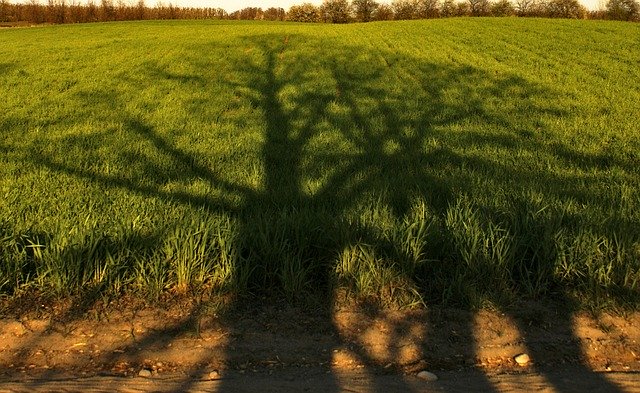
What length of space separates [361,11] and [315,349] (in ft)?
311

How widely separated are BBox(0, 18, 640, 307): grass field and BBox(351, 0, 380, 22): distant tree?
7969cm


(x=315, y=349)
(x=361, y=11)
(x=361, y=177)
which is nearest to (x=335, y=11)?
(x=361, y=11)

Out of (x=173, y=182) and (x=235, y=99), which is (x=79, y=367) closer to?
(x=173, y=182)

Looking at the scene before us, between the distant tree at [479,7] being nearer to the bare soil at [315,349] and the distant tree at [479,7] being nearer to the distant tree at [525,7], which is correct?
the distant tree at [525,7]

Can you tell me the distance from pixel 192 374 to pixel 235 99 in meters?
10.9

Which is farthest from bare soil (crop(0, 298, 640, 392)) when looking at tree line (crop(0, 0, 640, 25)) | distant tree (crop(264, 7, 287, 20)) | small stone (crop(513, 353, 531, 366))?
distant tree (crop(264, 7, 287, 20))

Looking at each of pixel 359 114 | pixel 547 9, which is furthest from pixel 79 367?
pixel 547 9

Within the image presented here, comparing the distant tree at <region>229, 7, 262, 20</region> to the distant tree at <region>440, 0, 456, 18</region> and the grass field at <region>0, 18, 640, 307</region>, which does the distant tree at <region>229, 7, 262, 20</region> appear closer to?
the distant tree at <region>440, 0, 456, 18</region>

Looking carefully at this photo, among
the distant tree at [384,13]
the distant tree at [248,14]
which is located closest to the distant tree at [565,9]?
the distant tree at [384,13]

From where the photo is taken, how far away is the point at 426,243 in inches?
163

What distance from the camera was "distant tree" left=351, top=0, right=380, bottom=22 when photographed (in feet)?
301

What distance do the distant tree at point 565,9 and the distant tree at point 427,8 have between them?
16.1 metres

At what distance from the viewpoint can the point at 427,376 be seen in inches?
114

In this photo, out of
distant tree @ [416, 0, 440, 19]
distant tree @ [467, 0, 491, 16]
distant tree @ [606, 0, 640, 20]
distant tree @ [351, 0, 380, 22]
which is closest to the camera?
distant tree @ [606, 0, 640, 20]
